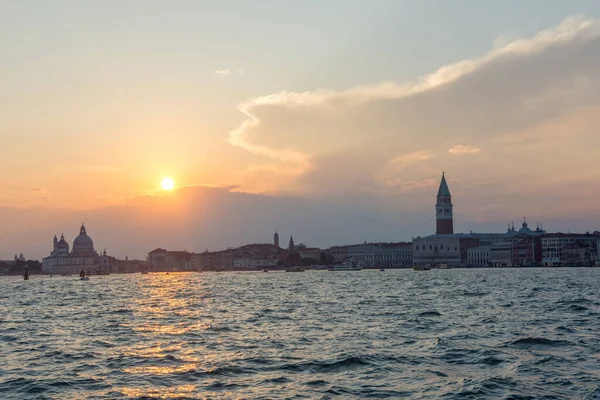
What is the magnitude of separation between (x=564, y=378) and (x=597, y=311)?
67.1 ft

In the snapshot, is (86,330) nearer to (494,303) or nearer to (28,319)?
(28,319)

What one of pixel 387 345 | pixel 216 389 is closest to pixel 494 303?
pixel 387 345

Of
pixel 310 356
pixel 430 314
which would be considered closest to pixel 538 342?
pixel 310 356

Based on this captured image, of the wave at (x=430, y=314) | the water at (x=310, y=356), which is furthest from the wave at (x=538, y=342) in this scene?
the wave at (x=430, y=314)

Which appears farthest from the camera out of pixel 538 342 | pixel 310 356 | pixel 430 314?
pixel 430 314

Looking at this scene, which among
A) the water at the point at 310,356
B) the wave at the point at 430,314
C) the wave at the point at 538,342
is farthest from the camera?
the wave at the point at 430,314

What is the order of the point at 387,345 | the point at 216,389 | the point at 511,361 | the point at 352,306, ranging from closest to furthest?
the point at 216,389, the point at 511,361, the point at 387,345, the point at 352,306

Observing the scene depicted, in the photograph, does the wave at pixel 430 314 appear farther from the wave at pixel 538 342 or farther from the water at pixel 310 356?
the wave at pixel 538 342

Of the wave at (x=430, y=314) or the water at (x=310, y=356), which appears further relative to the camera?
the wave at (x=430, y=314)

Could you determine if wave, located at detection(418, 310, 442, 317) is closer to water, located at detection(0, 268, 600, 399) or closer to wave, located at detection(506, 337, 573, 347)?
water, located at detection(0, 268, 600, 399)

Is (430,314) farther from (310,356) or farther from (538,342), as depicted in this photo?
(310,356)

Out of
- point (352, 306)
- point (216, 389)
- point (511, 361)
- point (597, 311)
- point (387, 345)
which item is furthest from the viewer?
point (352, 306)

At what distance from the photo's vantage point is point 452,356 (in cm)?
2156

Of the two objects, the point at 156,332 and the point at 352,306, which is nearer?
the point at 156,332
